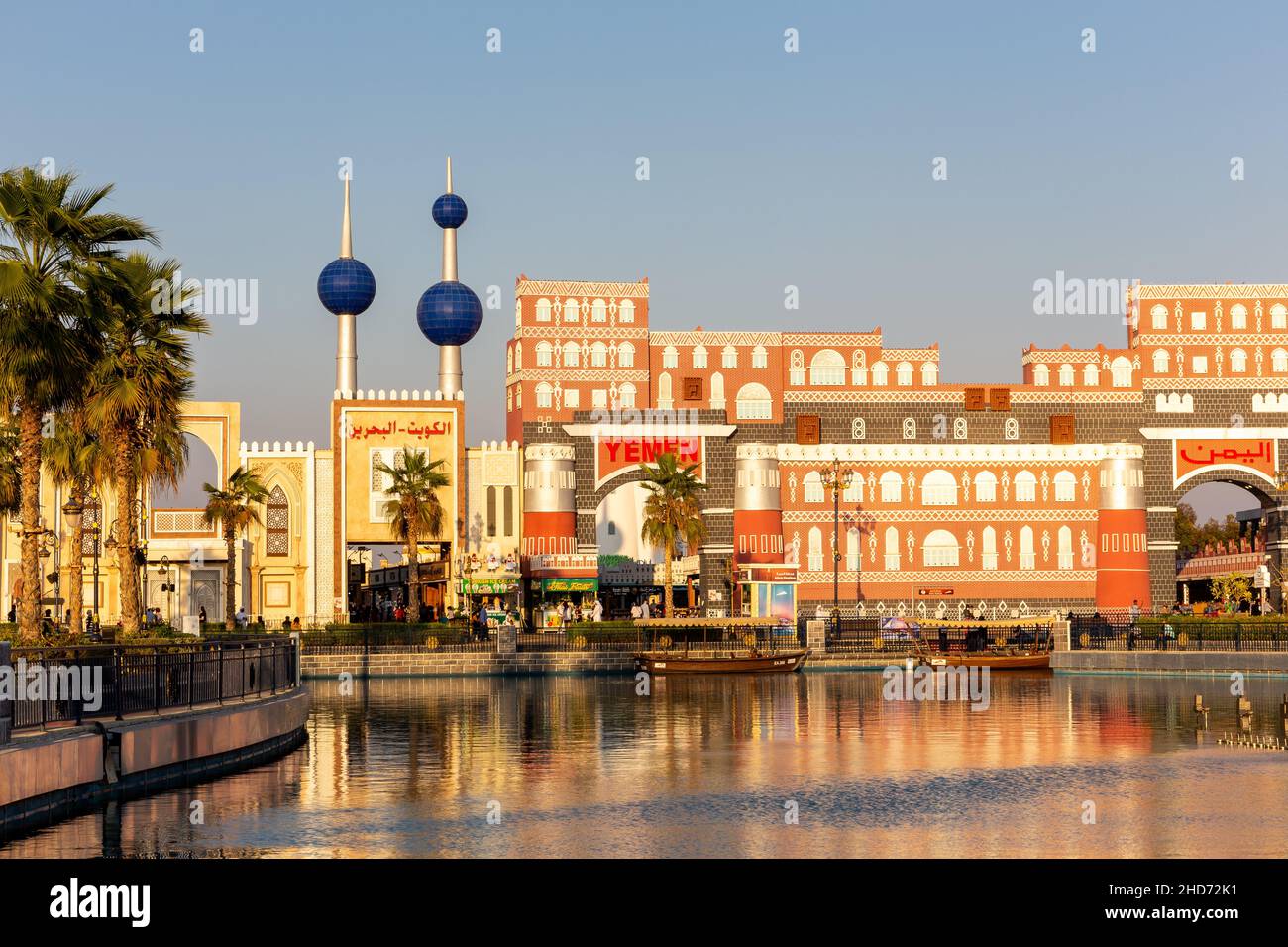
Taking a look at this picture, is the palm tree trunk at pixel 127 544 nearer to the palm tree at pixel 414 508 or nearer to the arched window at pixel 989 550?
the palm tree at pixel 414 508

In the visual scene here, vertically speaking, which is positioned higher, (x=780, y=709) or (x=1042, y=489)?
(x=1042, y=489)

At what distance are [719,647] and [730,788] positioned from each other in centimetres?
3492

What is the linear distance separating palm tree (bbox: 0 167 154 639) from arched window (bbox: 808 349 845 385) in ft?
191

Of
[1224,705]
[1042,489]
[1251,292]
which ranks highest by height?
[1251,292]

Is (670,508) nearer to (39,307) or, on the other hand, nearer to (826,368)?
(826,368)

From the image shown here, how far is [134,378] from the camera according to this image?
129ft

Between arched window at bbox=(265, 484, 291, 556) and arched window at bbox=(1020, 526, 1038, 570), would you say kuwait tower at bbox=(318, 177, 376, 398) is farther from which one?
arched window at bbox=(1020, 526, 1038, 570)

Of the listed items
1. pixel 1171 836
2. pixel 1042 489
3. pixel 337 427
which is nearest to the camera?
pixel 1171 836

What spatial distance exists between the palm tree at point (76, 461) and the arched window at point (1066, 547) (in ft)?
178

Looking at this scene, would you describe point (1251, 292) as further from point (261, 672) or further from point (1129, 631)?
point (261, 672)

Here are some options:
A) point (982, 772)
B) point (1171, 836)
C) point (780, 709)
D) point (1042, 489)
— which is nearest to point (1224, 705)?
point (780, 709)

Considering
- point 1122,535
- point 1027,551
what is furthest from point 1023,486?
point 1122,535

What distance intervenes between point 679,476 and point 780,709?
32.8 meters
